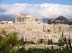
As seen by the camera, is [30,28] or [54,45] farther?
[30,28]

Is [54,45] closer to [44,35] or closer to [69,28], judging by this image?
[44,35]

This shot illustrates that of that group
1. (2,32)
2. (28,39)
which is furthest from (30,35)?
(2,32)

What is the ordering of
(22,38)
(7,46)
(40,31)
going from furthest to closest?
(40,31)
(22,38)
(7,46)

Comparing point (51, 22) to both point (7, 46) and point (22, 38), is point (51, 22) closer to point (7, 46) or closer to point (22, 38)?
point (22, 38)

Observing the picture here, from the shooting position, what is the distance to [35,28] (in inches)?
492

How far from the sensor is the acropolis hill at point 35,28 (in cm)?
1198

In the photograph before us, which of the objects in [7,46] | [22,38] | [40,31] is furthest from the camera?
[40,31]

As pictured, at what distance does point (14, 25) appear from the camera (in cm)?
1212

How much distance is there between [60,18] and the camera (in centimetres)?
1258

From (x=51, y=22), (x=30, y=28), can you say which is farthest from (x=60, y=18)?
(x=30, y=28)

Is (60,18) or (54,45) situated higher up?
(60,18)

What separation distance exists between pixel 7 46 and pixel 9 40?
0.34 m

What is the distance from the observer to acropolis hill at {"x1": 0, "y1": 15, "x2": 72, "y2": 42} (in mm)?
11977

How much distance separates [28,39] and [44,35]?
0.72m
